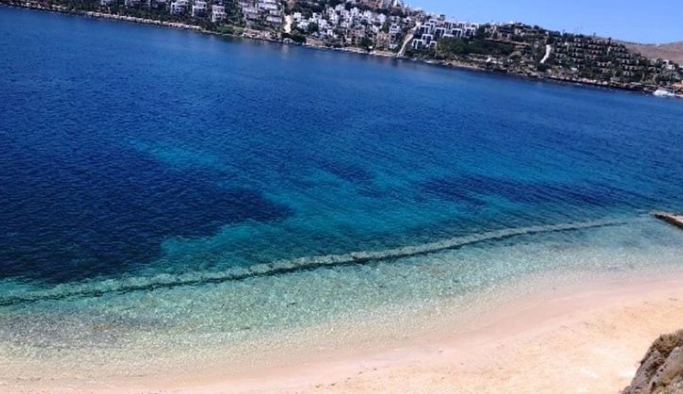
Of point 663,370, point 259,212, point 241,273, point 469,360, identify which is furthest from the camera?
point 259,212

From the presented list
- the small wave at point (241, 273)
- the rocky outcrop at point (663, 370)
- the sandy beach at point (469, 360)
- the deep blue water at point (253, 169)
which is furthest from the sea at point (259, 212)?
the rocky outcrop at point (663, 370)

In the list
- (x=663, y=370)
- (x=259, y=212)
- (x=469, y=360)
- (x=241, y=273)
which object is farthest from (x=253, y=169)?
(x=663, y=370)

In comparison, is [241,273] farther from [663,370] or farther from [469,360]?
[663,370]

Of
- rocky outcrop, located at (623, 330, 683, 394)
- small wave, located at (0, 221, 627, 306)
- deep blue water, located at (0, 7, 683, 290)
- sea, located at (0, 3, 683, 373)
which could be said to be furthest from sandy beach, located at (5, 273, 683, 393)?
deep blue water, located at (0, 7, 683, 290)

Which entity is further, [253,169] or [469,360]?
[253,169]

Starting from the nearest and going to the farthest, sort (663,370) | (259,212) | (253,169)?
1. (663,370)
2. (259,212)
3. (253,169)

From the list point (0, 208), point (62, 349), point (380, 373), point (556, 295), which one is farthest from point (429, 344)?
point (0, 208)

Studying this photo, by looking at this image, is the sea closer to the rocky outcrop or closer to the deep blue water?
the deep blue water

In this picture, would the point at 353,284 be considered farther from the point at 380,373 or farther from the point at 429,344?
the point at 380,373
